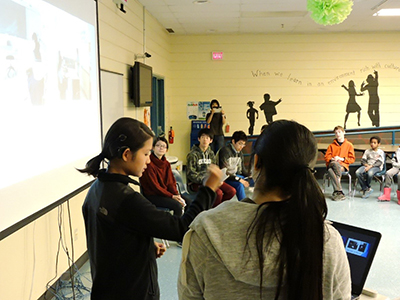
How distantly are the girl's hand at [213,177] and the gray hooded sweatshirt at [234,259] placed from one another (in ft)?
1.48

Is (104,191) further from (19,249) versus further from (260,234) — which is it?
(19,249)

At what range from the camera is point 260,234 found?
0.84 metres

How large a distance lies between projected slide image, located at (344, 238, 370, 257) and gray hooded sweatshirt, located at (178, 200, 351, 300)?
0.75 metres

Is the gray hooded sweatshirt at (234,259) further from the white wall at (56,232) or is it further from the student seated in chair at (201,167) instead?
the student seated in chair at (201,167)

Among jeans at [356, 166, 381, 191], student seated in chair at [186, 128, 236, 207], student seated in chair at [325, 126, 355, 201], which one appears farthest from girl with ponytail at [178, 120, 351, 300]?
jeans at [356, 166, 381, 191]

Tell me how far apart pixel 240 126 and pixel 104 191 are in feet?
23.0

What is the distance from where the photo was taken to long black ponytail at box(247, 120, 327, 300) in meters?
0.83

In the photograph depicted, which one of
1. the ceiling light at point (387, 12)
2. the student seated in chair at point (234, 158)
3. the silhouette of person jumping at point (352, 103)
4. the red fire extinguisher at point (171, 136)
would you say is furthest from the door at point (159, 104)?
the ceiling light at point (387, 12)

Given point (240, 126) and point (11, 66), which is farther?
point (240, 126)

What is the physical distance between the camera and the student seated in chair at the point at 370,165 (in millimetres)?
6203

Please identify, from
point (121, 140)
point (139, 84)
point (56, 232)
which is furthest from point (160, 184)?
point (121, 140)

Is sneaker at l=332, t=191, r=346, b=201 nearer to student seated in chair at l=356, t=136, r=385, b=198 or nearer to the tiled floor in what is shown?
the tiled floor

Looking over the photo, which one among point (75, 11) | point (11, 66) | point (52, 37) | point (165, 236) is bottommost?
point (165, 236)

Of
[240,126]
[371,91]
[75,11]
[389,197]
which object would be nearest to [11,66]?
[75,11]
